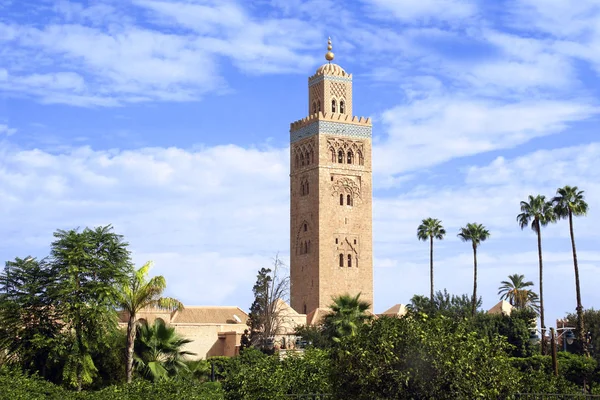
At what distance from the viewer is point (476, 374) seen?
18.2 m

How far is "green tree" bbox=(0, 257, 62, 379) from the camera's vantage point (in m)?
32.8

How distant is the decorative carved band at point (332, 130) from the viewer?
6344 cm

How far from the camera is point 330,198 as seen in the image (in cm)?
6322

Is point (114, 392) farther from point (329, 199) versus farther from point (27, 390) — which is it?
point (329, 199)

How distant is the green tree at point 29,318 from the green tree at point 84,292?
0.50 m

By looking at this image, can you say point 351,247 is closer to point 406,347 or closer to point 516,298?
point 516,298

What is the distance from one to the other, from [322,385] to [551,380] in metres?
7.92

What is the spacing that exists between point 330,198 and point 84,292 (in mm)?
31863

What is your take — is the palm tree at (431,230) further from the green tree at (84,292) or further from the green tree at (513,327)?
the green tree at (84,292)

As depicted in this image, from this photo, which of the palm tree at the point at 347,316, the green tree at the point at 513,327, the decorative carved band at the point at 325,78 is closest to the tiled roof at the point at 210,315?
the green tree at the point at 513,327

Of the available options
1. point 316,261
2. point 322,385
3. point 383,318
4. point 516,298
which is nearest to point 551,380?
point 322,385

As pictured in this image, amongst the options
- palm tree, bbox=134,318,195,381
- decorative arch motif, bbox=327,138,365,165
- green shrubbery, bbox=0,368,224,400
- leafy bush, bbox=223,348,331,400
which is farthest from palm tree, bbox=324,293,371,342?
decorative arch motif, bbox=327,138,365,165

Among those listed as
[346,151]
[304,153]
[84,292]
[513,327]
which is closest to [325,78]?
[346,151]

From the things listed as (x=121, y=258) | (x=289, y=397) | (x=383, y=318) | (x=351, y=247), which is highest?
(x=351, y=247)
